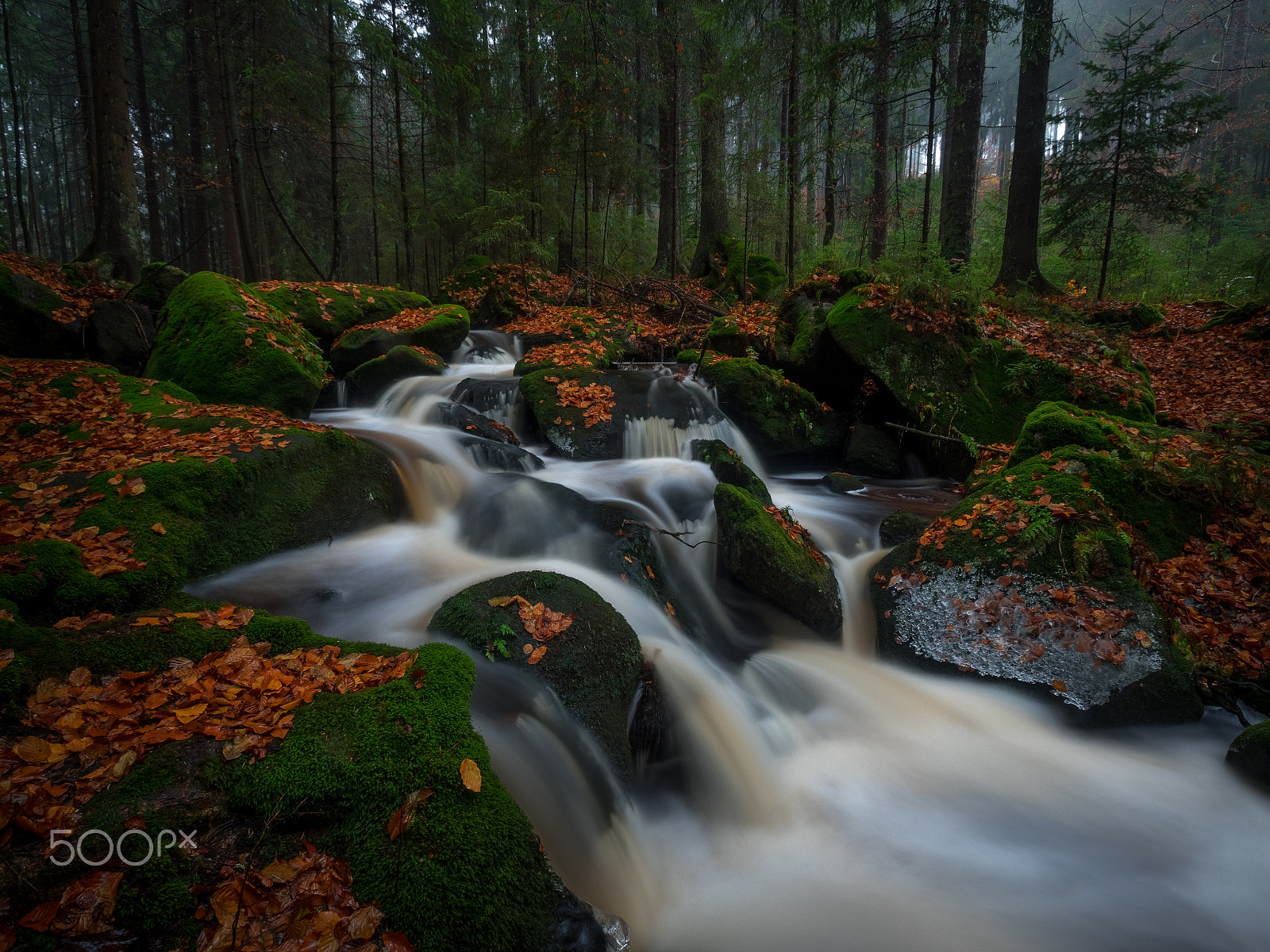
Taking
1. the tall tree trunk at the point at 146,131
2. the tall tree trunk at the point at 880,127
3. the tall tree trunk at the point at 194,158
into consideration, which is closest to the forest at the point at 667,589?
the tall tree trunk at the point at 880,127

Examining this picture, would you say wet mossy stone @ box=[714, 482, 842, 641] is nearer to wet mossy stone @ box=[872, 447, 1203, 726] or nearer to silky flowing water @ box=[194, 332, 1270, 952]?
silky flowing water @ box=[194, 332, 1270, 952]

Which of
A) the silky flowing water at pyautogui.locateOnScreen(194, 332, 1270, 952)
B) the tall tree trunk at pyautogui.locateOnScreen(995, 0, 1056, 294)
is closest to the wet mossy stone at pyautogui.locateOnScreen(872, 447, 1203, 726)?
the silky flowing water at pyautogui.locateOnScreen(194, 332, 1270, 952)

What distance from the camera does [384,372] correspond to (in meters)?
10.0

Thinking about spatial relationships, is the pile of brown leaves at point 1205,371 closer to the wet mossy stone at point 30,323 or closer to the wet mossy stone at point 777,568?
the wet mossy stone at point 777,568

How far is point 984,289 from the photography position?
11.4 m

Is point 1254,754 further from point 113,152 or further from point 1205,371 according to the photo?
point 113,152

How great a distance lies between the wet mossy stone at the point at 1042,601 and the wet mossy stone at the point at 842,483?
7.83 ft

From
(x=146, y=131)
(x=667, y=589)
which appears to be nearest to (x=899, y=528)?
(x=667, y=589)

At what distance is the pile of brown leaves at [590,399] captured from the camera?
342 inches

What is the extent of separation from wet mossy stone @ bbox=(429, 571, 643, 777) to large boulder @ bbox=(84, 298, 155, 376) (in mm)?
7688

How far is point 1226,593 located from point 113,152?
15.8 m

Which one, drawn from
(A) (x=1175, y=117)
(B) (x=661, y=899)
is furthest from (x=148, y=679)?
(A) (x=1175, y=117)

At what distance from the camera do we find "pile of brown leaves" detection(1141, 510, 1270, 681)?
4.22m

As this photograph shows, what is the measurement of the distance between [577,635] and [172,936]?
2.23m
